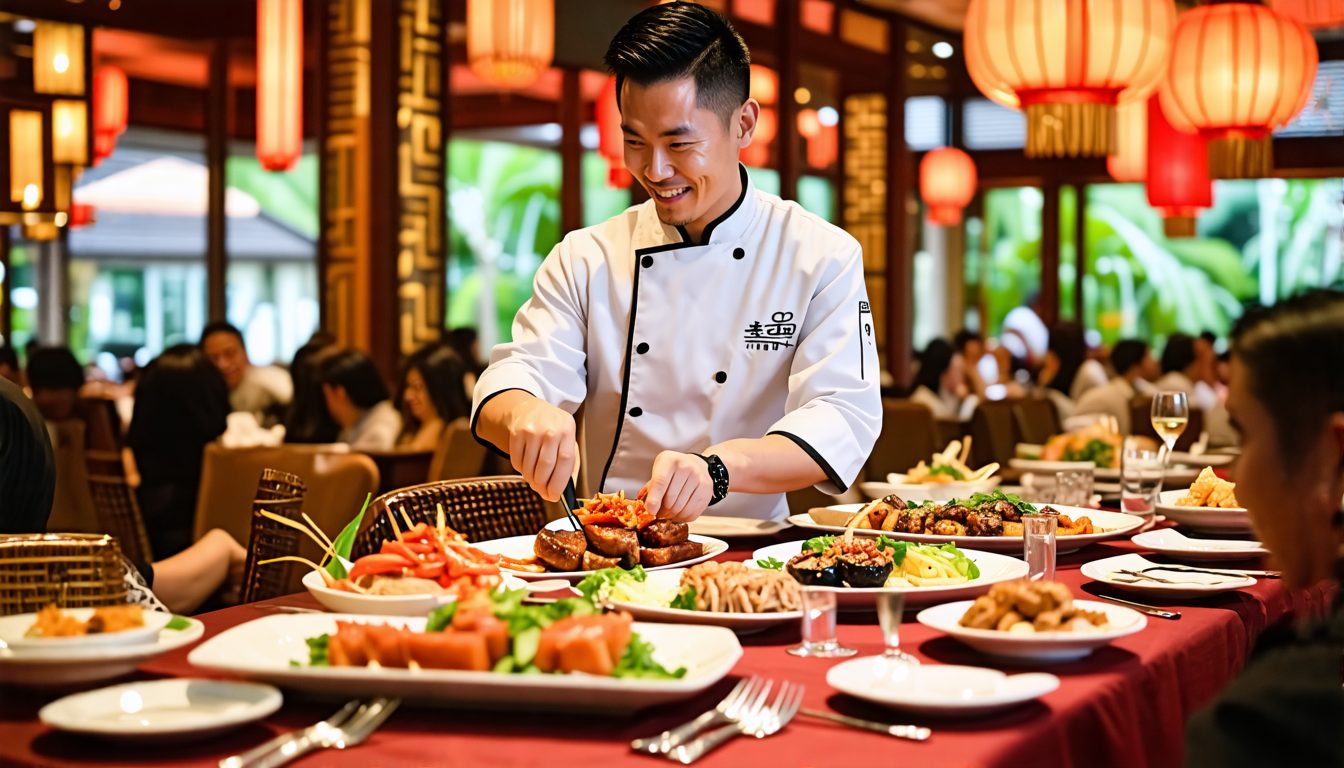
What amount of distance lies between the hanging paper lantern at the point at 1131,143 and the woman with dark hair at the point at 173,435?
5678mm

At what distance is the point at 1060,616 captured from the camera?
4.76 feet

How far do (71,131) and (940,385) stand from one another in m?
5.27

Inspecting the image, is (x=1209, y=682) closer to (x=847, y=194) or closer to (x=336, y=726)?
(x=336, y=726)

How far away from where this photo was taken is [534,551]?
1.95 meters

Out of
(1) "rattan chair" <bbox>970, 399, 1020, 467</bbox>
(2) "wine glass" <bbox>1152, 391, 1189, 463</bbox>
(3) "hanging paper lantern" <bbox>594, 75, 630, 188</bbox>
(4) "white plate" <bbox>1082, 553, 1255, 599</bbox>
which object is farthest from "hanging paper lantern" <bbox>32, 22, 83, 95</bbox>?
(4) "white plate" <bbox>1082, 553, 1255, 599</bbox>

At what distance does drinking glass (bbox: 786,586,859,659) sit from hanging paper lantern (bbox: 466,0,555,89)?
17.5 feet

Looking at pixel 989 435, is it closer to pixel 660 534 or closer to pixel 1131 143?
pixel 1131 143

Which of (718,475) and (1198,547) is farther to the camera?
(1198,547)

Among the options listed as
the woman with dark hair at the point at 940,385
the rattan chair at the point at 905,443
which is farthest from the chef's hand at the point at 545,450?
the woman with dark hair at the point at 940,385

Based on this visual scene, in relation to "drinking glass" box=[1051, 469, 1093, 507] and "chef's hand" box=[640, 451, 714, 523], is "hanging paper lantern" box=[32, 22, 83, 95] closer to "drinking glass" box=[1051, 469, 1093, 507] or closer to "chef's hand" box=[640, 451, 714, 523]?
"drinking glass" box=[1051, 469, 1093, 507]

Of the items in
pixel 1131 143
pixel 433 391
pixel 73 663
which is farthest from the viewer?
pixel 1131 143

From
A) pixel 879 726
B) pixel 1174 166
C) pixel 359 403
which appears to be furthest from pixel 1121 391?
pixel 879 726

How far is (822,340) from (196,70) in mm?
11699

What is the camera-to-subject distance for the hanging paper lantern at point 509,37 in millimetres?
6406
